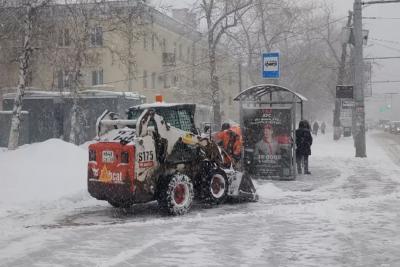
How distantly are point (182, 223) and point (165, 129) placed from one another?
190 cm

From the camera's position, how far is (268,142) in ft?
55.3

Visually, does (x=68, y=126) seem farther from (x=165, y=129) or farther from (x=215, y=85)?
(x=165, y=129)

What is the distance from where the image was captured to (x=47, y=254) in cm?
795

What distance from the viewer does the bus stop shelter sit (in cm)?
1672

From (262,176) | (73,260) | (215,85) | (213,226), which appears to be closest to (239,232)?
(213,226)

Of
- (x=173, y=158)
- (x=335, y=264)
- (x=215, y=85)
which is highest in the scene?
(x=215, y=85)

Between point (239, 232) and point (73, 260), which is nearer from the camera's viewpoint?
point (73, 260)

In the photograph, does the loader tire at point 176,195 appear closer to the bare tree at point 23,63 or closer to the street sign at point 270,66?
the street sign at point 270,66

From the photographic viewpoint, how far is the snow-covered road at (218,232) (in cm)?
769

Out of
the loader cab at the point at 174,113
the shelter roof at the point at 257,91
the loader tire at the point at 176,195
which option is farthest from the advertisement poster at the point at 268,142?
the loader tire at the point at 176,195

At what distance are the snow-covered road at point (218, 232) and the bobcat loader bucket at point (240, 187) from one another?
0.97 ft

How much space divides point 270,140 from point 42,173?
6488mm

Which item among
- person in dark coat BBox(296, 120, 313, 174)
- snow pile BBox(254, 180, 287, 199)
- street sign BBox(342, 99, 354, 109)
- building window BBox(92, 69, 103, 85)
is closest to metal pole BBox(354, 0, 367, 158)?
street sign BBox(342, 99, 354, 109)

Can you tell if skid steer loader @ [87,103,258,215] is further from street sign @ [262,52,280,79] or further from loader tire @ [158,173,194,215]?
street sign @ [262,52,280,79]
